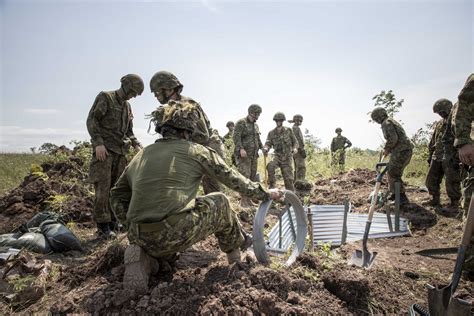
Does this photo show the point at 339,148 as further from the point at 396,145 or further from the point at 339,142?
A: the point at 396,145

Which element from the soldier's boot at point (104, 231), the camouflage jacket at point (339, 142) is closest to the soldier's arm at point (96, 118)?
the soldier's boot at point (104, 231)

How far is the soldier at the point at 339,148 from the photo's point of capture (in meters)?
13.8

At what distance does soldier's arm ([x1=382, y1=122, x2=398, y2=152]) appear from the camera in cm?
662

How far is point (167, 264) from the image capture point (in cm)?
282

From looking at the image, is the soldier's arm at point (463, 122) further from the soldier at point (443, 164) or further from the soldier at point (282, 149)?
the soldier at point (282, 149)

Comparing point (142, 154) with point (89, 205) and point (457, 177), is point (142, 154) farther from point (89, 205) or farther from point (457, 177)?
point (457, 177)

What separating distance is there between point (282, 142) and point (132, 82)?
5.37 m

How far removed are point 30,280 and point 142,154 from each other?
1552mm

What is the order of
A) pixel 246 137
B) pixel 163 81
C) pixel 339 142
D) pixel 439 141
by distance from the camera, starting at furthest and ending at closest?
1. pixel 339 142
2. pixel 246 137
3. pixel 439 141
4. pixel 163 81

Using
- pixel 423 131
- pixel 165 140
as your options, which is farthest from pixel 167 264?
pixel 423 131

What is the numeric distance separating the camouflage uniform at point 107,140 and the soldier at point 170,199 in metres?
1.86

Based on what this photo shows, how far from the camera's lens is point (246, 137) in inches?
322

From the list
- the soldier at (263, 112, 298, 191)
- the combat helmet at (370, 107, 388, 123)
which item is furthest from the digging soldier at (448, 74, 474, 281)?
the soldier at (263, 112, 298, 191)

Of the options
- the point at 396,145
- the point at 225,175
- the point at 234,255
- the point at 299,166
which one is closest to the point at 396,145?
the point at 396,145
